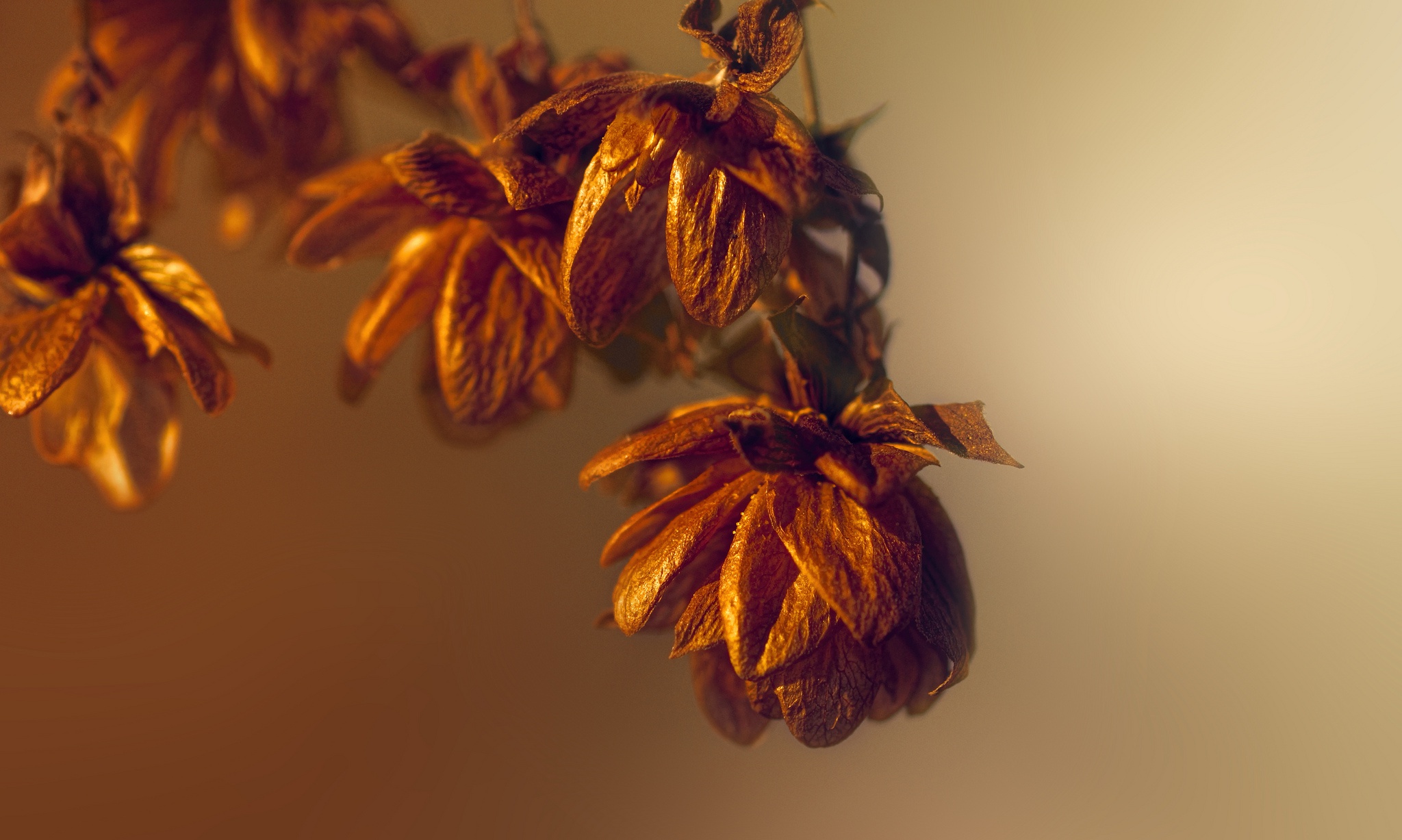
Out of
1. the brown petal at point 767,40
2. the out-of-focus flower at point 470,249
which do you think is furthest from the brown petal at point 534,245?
the brown petal at point 767,40

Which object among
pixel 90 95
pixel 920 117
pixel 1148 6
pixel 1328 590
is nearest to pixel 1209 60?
pixel 1148 6

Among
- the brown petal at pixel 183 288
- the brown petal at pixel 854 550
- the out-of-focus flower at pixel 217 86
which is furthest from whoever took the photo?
the out-of-focus flower at pixel 217 86

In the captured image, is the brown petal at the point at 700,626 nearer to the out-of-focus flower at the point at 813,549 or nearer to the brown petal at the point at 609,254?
the out-of-focus flower at the point at 813,549

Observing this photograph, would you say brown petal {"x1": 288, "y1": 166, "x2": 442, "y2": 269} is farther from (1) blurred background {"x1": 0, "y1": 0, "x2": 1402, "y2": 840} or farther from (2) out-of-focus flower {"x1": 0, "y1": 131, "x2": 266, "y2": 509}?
(1) blurred background {"x1": 0, "y1": 0, "x2": 1402, "y2": 840}

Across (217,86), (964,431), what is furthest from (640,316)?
(217,86)

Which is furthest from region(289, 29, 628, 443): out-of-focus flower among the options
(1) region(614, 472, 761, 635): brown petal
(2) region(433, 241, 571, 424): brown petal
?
(1) region(614, 472, 761, 635): brown petal

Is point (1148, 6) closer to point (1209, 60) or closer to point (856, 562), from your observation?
point (1209, 60)
